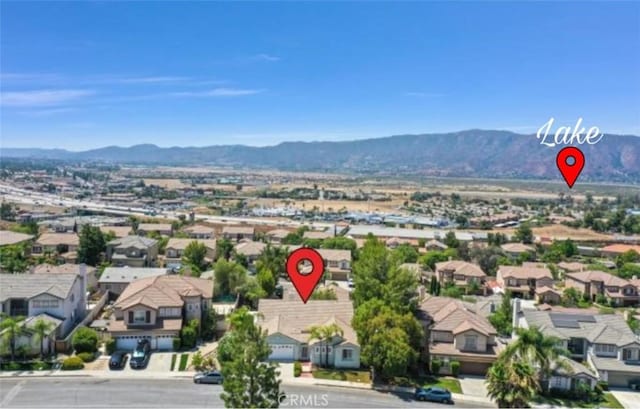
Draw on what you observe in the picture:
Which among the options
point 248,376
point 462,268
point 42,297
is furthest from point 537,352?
point 42,297

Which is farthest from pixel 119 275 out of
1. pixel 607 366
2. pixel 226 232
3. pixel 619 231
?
pixel 619 231

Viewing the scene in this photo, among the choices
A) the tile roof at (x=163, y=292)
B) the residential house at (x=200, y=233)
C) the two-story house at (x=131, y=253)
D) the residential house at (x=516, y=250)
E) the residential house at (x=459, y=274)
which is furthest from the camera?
the residential house at (x=200, y=233)

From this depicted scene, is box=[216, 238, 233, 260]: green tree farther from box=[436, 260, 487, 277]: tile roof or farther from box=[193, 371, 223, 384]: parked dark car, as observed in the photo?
box=[193, 371, 223, 384]: parked dark car

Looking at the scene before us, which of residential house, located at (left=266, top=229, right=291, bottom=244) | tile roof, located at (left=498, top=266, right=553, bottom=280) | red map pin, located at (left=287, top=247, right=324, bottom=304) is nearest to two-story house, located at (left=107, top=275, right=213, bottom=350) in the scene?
red map pin, located at (left=287, top=247, right=324, bottom=304)

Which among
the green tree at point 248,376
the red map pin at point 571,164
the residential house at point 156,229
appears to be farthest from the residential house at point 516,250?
the red map pin at point 571,164

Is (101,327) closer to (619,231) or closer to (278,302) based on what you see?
(278,302)
